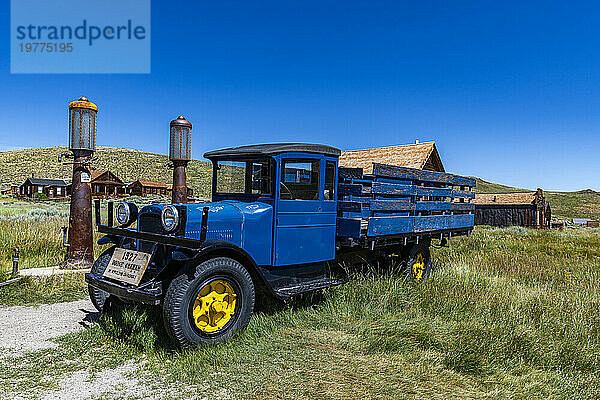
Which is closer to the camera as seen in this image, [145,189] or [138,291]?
[138,291]

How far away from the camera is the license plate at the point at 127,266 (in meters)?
4.48

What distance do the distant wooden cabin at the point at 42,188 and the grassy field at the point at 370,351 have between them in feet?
186

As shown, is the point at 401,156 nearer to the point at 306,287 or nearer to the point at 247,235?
the point at 306,287

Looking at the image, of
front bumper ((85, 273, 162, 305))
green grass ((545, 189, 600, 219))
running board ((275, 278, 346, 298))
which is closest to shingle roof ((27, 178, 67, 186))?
front bumper ((85, 273, 162, 305))

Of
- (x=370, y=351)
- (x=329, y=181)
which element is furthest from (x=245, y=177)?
(x=370, y=351)

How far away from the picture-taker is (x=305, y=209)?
5508 millimetres

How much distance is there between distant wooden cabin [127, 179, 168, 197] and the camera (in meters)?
60.2

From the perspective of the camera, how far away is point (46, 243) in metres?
9.54

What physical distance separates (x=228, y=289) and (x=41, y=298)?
3.77m

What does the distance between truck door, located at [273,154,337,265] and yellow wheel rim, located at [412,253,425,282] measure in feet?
9.31

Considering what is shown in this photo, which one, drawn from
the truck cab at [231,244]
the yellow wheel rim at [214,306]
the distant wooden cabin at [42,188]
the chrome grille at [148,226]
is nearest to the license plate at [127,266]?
the truck cab at [231,244]

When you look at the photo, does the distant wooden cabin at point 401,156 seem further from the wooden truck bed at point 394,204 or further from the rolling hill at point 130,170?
the rolling hill at point 130,170

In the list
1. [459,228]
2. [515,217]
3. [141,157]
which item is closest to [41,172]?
[141,157]

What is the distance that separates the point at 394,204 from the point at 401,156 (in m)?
10.4
